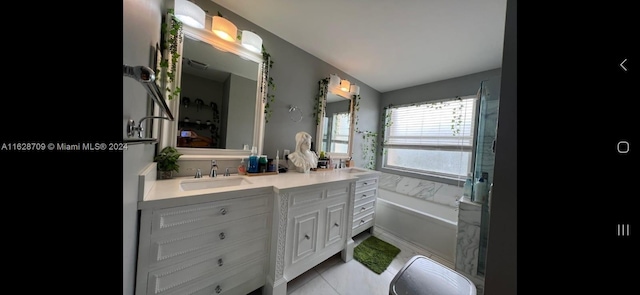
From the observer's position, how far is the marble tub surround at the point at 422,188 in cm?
245

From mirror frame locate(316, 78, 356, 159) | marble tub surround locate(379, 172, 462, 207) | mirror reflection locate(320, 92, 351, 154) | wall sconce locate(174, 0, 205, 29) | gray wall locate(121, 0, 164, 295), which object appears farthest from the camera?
marble tub surround locate(379, 172, 462, 207)

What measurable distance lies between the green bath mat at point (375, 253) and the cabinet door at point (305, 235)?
594 millimetres

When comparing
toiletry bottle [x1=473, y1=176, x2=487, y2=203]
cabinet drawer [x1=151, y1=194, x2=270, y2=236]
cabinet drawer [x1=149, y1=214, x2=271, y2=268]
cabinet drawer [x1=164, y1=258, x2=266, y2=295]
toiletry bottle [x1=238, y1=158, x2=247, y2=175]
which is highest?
toiletry bottle [x1=238, y1=158, x2=247, y2=175]

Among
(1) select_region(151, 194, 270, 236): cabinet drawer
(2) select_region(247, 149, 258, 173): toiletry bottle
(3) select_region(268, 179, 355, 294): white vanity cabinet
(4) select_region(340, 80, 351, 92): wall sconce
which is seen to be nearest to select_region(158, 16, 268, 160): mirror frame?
(2) select_region(247, 149, 258, 173): toiletry bottle

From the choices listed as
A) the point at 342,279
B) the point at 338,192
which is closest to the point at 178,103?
the point at 338,192

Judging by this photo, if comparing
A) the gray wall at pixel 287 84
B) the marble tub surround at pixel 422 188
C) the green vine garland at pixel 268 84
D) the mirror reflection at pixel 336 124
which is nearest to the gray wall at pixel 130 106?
the green vine garland at pixel 268 84

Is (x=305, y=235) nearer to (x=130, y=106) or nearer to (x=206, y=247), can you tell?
(x=206, y=247)

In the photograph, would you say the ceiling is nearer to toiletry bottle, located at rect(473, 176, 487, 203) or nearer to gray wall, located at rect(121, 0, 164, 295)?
gray wall, located at rect(121, 0, 164, 295)

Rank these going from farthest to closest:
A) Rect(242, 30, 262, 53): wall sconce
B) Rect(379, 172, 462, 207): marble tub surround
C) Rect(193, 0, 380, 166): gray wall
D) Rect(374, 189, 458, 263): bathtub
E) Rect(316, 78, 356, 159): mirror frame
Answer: Rect(379, 172, 462, 207): marble tub surround
Rect(316, 78, 356, 159): mirror frame
Rect(374, 189, 458, 263): bathtub
Rect(193, 0, 380, 166): gray wall
Rect(242, 30, 262, 53): wall sconce

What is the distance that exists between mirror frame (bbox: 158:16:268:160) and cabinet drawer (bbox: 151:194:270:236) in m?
0.55

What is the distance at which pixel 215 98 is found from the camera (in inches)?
57.6

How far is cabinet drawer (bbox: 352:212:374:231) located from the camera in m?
2.02
